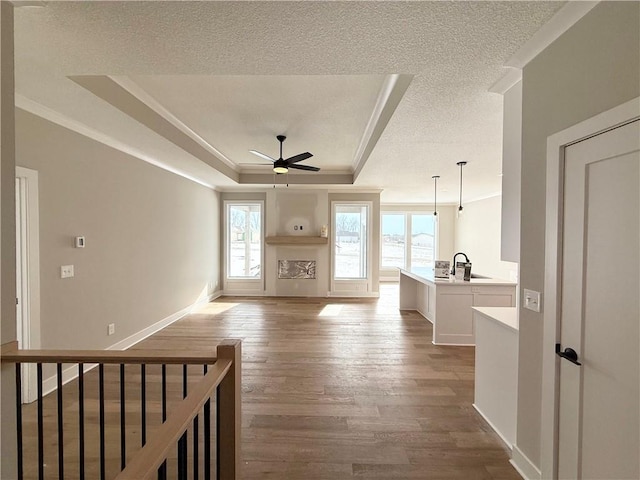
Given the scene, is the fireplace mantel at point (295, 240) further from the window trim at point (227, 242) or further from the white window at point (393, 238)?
the white window at point (393, 238)

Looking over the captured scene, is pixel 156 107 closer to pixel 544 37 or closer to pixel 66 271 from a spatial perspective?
pixel 66 271

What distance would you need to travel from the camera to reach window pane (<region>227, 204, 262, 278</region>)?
7.07m

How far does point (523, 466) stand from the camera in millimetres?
1772

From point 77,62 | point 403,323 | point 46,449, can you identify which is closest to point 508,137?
point 77,62

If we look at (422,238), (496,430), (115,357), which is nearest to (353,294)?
(422,238)

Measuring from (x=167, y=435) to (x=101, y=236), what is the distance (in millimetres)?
3253

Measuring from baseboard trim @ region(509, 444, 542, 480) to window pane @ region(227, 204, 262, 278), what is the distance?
5945 mm

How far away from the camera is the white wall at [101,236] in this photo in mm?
2635

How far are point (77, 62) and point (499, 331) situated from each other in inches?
140

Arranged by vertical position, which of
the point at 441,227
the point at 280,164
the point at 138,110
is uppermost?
the point at 138,110

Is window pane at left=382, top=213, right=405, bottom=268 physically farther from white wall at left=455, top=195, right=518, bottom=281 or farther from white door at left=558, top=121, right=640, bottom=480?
white door at left=558, top=121, right=640, bottom=480

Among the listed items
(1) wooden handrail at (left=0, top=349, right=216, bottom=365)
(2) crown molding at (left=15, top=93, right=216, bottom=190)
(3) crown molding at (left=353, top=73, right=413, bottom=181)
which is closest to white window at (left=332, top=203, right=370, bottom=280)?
(3) crown molding at (left=353, top=73, right=413, bottom=181)

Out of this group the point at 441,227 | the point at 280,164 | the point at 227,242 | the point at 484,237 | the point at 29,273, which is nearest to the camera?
the point at 29,273

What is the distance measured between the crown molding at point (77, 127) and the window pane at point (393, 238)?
694cm
